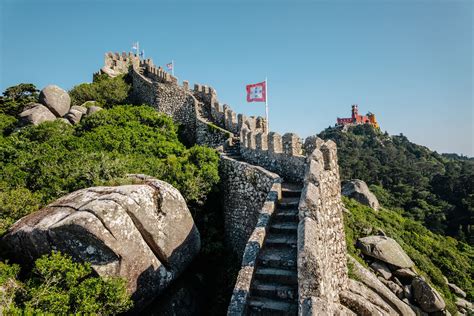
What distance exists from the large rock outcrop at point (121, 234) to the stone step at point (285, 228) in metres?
3.29

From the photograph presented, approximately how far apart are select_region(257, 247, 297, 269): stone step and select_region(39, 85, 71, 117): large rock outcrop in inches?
822

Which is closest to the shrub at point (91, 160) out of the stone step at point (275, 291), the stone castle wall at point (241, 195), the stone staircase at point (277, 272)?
the stone castle wall at point (241, 195)

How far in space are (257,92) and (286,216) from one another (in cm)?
871

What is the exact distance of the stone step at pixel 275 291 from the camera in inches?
232

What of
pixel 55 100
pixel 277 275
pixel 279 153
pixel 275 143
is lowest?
pixel 277 275

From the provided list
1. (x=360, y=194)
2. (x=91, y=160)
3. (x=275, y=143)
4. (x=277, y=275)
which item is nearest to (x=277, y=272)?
(x=277, y=275)

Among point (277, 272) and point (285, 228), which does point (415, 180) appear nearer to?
point (285, 228)

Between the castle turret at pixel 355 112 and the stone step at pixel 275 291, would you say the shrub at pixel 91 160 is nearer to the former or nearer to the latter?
the stone step at pixel 275 291

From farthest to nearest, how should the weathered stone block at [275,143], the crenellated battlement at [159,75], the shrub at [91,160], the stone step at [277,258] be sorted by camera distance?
the crenellated battlement at [159,75] → the weathered stone block at [275,143] → the shrub at [91,160] → the stone step at [277,258]

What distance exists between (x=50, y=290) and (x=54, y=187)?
5.05 meters

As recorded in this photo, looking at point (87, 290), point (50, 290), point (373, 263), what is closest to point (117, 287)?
point (87, 290)

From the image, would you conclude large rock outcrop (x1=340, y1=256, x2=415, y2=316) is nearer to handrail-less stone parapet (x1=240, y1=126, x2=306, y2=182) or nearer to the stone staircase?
the stone staircase

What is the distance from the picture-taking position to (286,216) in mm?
7766

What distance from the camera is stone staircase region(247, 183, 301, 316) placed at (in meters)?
5.71
